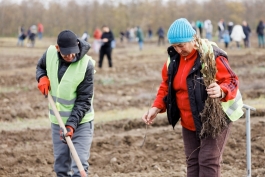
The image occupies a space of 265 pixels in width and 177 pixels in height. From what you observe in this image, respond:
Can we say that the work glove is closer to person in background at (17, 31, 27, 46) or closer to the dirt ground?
the dirt ground

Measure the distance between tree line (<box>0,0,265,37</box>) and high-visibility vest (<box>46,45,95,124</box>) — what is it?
41.2m

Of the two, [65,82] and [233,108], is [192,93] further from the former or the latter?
[65,82]

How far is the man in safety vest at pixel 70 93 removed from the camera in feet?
16.1

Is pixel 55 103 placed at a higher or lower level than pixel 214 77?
lower

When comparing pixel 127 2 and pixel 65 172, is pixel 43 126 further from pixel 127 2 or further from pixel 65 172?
pixel 127 2

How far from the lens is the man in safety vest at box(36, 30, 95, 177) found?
4910 millimetres

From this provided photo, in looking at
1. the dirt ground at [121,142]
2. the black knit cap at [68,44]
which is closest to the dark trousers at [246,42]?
the dirt ground at [121,142]

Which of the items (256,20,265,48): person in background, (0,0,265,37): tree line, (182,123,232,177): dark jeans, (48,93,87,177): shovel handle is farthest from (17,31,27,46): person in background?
(182,123,232,177): dark jeans

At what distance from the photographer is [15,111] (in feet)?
34.4

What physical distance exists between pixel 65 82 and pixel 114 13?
51448 mm

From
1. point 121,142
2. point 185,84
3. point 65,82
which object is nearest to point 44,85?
point 65,82

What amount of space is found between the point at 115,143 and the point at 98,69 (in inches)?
396

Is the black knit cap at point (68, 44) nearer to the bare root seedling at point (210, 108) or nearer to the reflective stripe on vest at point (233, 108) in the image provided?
the bare root seedling at point (210, 108)

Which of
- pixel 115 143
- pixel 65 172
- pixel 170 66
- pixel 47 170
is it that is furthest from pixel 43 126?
pixel 170 66
